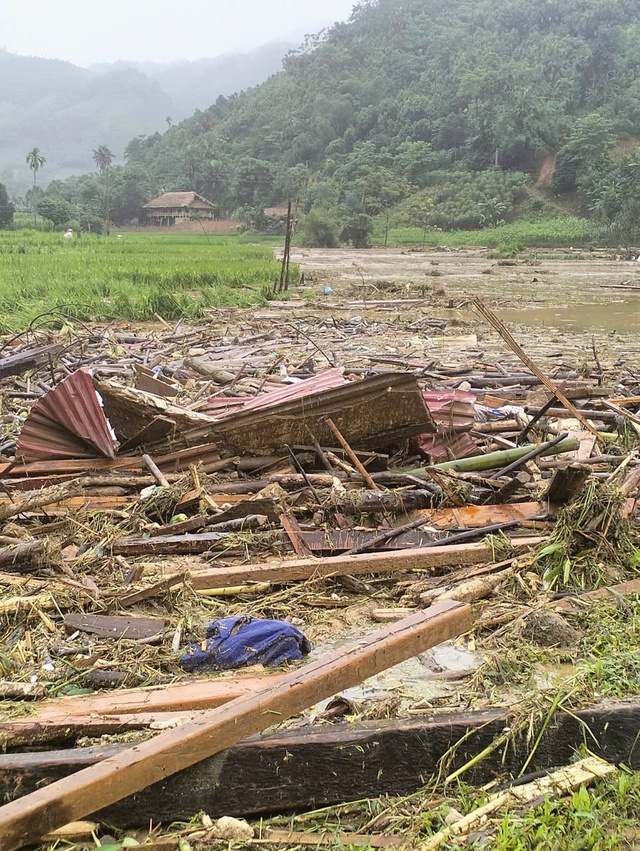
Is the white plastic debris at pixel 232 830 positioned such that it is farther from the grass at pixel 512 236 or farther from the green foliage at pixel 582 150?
the green foliage at pixel 582 150

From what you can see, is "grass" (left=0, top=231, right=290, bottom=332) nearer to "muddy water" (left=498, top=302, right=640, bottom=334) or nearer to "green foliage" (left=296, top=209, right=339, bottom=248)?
"muddy water" (left=498, top=302, right=640, bottom=334)

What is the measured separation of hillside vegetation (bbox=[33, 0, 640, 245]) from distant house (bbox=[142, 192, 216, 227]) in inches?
214

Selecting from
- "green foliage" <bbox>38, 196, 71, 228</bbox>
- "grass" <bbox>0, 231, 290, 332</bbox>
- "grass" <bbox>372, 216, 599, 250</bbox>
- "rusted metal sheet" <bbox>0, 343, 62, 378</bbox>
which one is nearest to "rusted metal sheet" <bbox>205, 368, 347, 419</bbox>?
"rusted metal sheet" <bbox>0, 343, 62, 378</bbox>

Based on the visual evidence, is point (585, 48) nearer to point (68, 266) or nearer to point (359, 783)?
point (68, 266)

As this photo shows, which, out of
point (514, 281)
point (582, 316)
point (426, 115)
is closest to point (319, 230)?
point (514, 281)

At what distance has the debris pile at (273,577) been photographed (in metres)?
2.27

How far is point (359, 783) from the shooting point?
2.33m

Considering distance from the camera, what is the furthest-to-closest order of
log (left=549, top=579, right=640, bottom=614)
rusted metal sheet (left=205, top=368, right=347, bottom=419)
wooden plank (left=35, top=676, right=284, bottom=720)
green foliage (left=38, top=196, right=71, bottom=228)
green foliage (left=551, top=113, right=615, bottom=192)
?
green foliage (left=551, top=113, right=615, bottom=192)
green foliage (left=38, top=196, right=71, bottom=228)
rusted metal sheet (left=205, top=368, right=347, bottom=419)
log (left=549, top=579, right=640, bottom=614)
wooden plank (left=35, top=676, right=284, bottom=720)

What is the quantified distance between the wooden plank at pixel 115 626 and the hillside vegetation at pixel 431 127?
52.3m

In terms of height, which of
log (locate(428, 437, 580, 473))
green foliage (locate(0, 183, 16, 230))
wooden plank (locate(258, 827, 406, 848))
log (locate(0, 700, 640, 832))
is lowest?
wooden plank (locate(258, 827, 406, 848))

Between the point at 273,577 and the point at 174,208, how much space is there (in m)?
78.1

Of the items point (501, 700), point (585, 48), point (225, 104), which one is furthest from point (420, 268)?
A: point (225, 104)

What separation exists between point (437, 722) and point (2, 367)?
27.2ft

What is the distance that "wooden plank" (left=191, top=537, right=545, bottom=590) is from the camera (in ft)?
12.4
